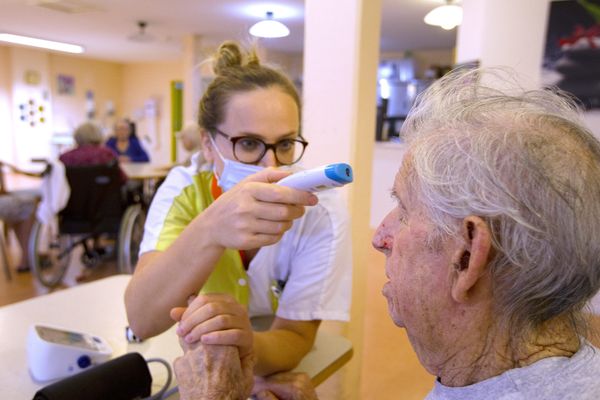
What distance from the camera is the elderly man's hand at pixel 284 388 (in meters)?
0.96

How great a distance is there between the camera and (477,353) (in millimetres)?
608

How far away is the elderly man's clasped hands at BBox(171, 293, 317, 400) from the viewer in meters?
0.79

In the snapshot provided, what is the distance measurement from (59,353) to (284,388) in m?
0.47

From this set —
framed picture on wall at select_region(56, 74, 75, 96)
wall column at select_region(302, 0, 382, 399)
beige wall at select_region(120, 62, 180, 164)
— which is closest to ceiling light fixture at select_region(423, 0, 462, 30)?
wall column at select_region(302, 0, 382, 399)

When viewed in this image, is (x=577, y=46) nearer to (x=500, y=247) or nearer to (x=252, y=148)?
(x=252, y=148)

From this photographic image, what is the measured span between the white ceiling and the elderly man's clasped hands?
4311 millimetres

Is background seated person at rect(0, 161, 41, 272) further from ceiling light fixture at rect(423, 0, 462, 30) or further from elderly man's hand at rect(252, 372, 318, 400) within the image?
ceiling light fixture at rect(423, 0, 462, 30)

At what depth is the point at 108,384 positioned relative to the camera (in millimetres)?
868

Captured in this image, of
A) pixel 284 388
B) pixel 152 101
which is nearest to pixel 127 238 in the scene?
pixel 284 388

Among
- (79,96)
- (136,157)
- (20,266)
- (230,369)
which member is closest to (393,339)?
(230,369)

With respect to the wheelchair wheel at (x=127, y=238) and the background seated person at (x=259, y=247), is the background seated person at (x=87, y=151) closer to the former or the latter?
the wheelchair wheel at (x=127, y=238)

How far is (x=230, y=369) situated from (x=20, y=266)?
12.6 ft

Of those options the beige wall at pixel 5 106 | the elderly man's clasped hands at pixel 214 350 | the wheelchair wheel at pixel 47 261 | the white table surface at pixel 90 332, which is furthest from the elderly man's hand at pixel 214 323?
the beige wall at pixel 5 106

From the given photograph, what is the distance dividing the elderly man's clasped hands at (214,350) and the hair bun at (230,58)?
0.64m
